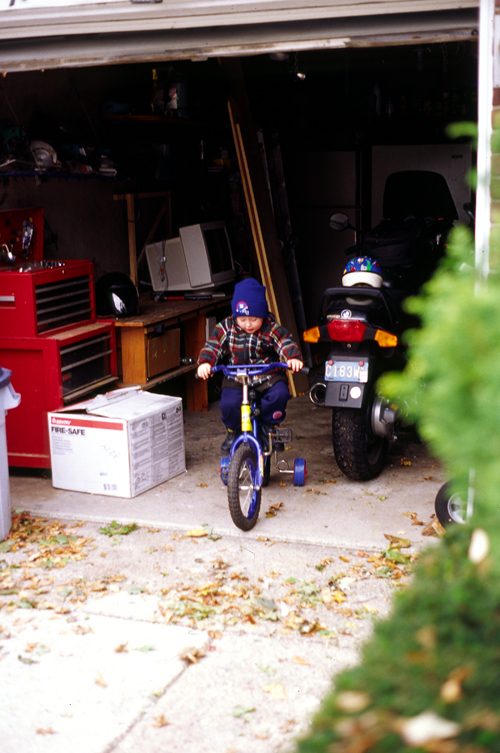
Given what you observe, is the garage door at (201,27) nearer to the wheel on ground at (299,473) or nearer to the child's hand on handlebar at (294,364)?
the child's hand on handlebar at (294,364)

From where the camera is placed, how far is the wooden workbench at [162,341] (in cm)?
608

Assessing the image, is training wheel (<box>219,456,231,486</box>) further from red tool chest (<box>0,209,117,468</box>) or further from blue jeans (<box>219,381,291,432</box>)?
red tool chest (<box>0,209,117,468</box>)

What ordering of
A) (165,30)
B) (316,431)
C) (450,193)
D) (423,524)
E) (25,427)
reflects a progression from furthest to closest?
(450,193) → (316,431) → (25,427) → (423,524) → (165,30)

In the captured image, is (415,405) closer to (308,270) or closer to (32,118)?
(32,118)

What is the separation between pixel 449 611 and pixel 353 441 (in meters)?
3.73

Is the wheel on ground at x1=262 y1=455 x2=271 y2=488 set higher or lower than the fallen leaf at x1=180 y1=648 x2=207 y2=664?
higher

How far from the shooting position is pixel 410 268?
19.9 ft

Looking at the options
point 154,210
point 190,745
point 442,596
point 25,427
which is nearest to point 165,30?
point 25,427

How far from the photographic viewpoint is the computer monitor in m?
7.25

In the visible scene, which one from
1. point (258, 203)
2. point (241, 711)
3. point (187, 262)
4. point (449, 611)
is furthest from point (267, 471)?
point (449, 611)

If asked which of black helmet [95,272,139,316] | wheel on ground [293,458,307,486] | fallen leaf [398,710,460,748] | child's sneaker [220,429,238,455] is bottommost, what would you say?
wheel on ground [293,458,307,486]

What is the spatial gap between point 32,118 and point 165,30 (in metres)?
2.23

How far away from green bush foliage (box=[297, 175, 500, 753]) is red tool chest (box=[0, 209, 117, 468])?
4242 millimetres

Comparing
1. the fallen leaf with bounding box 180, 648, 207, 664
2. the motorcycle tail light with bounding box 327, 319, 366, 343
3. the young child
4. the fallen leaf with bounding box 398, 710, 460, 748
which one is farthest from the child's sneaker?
the fallen leaf with bounding box 398, 710, 460, 748
